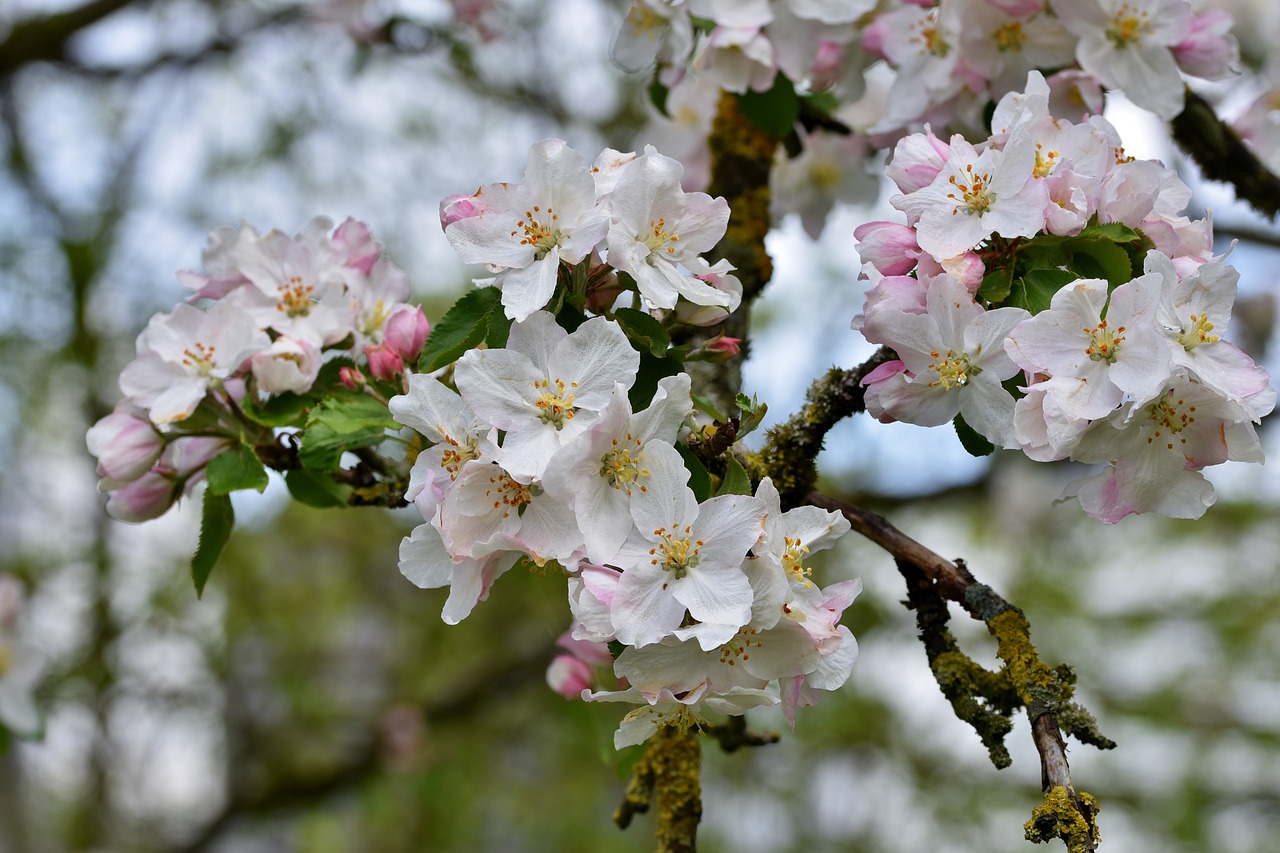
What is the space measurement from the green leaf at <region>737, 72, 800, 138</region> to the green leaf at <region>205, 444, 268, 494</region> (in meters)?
0.85

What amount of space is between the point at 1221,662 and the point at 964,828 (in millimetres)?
1402

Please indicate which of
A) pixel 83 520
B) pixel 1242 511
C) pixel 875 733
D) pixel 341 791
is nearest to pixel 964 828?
pixel 875 733

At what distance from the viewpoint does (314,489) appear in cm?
132

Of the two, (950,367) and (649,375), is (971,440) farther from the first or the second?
(649,375)

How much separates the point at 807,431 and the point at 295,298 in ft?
1.97

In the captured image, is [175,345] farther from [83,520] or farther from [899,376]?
[83,520]

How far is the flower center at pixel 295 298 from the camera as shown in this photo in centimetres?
128

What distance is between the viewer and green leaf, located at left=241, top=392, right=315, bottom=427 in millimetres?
1233

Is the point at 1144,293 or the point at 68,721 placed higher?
the point at 1144,293

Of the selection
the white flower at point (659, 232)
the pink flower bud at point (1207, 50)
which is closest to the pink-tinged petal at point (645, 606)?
the white flower at point (659, 232)

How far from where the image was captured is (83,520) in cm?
531

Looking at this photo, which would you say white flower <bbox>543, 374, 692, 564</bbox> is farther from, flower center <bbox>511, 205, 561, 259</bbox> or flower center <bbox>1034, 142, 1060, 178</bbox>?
flower center <bbox>1034, 142, 1060, 178</bbox>

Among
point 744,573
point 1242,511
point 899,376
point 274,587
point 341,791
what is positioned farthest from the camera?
point 274,587

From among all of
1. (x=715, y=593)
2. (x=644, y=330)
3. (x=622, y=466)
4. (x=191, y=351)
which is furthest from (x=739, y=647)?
(x=191, y=351)
